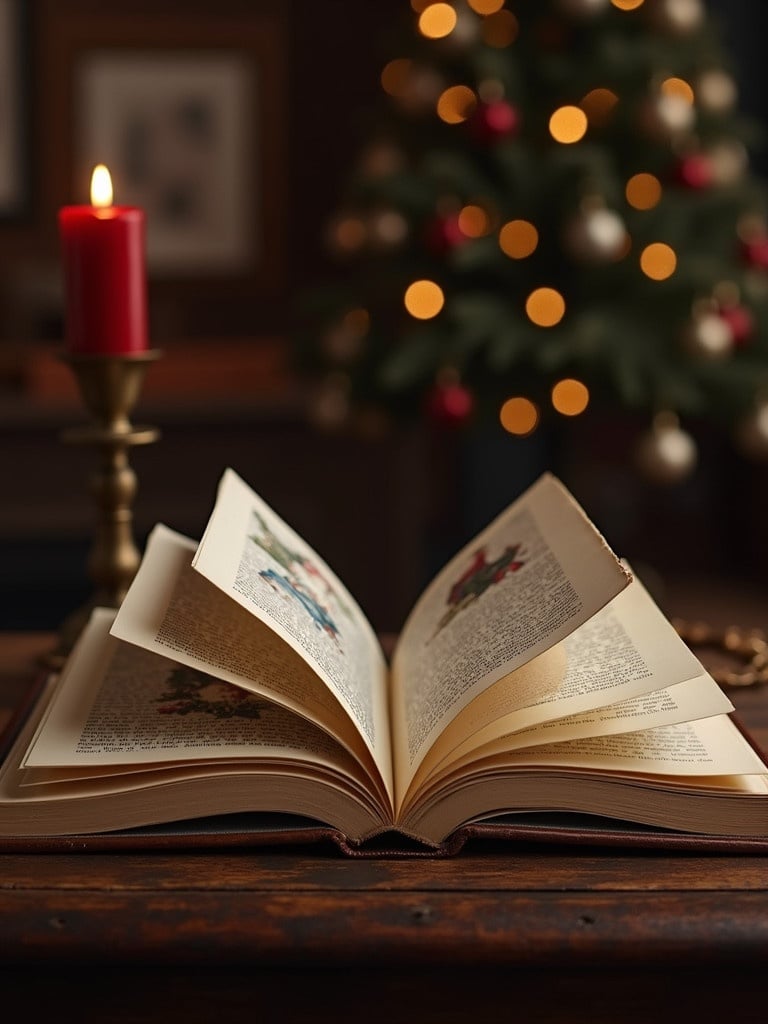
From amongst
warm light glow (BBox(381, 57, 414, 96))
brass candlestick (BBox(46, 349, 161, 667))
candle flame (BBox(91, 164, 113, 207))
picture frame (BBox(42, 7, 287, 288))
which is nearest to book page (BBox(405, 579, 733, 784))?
brass candlestick (BBox(46, 349, 161, 667))

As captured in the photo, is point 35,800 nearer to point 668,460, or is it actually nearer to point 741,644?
point 741,644

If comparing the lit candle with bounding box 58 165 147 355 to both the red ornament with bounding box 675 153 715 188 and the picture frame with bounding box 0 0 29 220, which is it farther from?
the picture frame with bounding box 0 0 29 220

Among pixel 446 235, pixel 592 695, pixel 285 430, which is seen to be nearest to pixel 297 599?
pixel 592 695

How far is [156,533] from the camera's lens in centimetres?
98

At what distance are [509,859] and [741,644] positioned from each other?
0.49m

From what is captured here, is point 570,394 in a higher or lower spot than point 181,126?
lower

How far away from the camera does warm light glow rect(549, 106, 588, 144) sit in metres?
2.19

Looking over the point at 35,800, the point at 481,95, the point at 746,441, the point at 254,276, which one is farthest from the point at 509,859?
the point at 254,276

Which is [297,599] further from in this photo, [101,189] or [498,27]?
[498,27]

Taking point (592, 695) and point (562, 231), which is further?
point (562, 231)

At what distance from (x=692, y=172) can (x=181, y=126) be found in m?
1.56

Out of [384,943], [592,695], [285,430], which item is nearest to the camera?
[384,943]

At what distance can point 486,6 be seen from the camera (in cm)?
224

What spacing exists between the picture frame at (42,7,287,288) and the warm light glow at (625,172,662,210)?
127 cm
